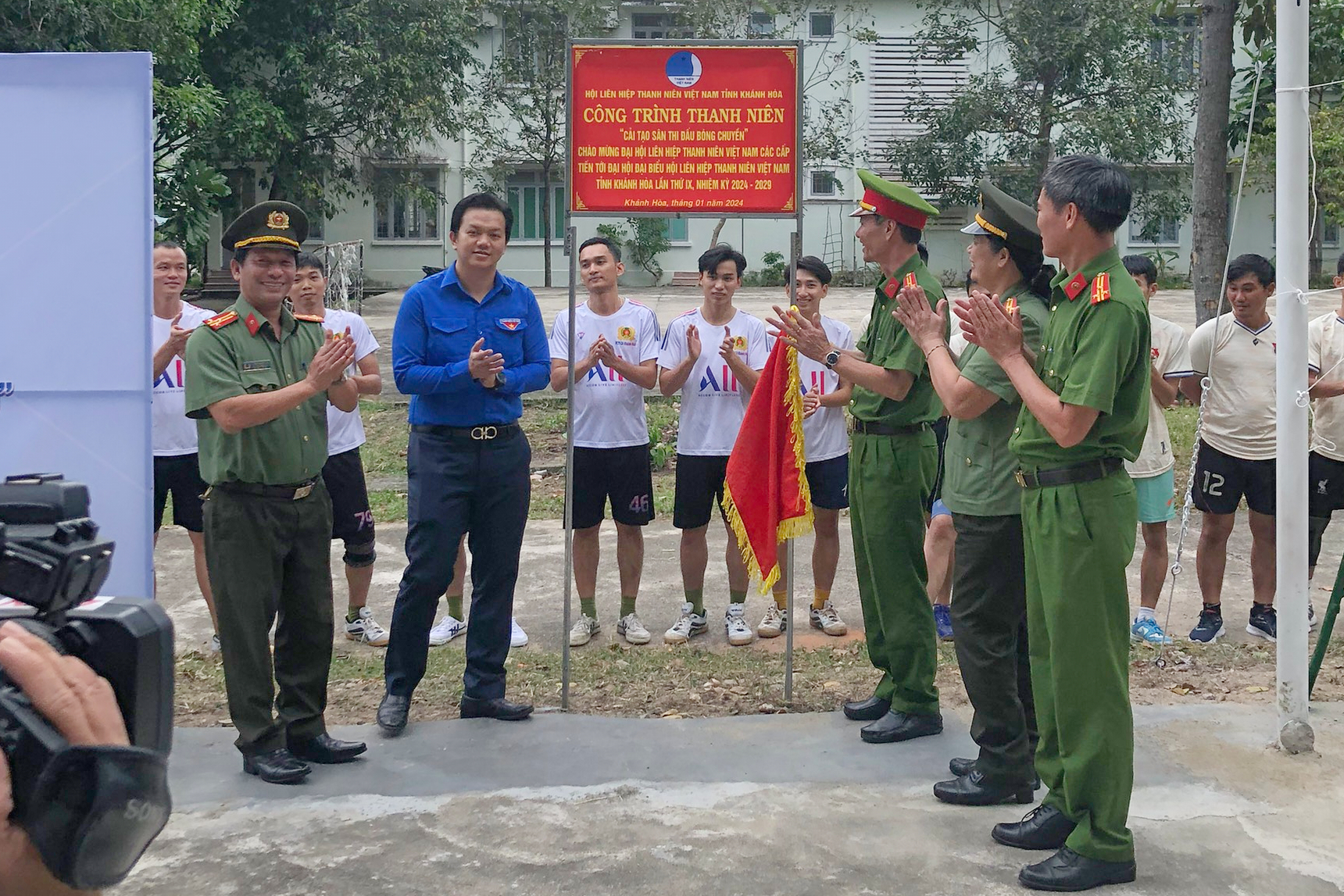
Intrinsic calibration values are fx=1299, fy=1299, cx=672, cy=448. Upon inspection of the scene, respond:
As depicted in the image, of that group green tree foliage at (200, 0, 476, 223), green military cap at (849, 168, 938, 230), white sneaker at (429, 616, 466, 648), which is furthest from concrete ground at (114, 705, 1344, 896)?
green tree foliage at (200, 0, 476, 223)

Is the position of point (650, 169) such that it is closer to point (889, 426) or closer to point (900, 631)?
point (889, 426)

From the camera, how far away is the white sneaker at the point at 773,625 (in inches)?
255

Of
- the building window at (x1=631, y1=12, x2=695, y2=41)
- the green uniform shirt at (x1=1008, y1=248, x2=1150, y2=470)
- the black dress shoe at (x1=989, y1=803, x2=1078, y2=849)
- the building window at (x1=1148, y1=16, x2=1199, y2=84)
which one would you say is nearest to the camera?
the green uniform shirt at (x1=1008, y1=248, x2=1150, y2=470)

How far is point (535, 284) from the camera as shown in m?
30.0

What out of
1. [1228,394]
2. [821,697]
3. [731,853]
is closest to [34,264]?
[731,853]

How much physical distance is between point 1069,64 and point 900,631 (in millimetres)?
21944

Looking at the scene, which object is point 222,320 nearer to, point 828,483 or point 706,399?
point 706,399

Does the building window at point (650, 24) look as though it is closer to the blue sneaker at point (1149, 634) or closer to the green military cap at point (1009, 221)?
the blue sneaker at point (1149, 634)

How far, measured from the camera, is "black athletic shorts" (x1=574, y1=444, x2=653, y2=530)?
6.43m

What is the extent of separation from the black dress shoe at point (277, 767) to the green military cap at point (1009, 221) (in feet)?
9.63

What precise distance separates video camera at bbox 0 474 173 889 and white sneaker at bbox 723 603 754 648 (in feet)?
16.4

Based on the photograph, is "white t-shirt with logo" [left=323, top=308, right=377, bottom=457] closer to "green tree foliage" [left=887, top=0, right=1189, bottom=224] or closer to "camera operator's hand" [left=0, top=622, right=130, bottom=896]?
"camera operator's hand" [left=0, top=622, right=130, bottom=896]

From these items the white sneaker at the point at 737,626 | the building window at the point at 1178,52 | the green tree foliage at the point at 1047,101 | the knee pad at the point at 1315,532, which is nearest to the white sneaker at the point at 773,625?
the white sneaker at the point at 737,626

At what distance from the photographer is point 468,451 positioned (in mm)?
5012
